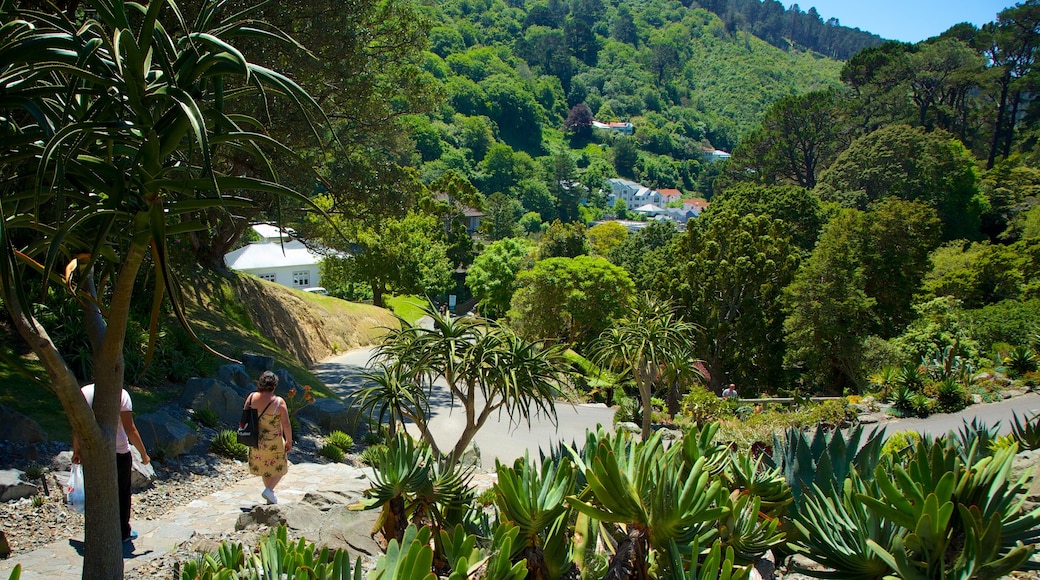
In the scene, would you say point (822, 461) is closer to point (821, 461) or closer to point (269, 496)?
point (821, 461)

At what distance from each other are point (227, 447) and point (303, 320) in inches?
555

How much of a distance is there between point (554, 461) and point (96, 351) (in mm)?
2998

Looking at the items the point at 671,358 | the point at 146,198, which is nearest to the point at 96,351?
the point at 146,198

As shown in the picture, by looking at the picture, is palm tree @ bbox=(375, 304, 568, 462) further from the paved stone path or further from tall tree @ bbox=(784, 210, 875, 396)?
tall tree @ bbox=(784, 210, 875, 396)

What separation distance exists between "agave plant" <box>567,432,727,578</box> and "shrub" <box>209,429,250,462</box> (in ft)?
22.3

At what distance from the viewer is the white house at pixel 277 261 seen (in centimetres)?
3594

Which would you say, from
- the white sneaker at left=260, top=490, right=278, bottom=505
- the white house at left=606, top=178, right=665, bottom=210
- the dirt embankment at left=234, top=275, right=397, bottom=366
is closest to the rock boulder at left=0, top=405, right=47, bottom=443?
the white sneaker at left=260, top=490, right=278, bottom=505

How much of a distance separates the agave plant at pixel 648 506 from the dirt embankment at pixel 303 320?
16740 mm

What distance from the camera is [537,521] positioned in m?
4.50

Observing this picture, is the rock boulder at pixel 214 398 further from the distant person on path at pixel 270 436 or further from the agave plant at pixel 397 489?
the agave plant at pixel 397 489

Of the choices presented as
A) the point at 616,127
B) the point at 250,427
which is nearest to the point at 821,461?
the point at 250,427

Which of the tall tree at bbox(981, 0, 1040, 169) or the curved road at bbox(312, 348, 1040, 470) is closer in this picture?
the curved road at bbox(312, 348, 1040, 470)

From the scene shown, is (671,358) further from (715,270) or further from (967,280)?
(967,280)

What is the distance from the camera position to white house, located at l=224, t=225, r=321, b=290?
35.9 metres
